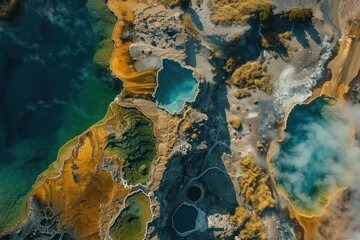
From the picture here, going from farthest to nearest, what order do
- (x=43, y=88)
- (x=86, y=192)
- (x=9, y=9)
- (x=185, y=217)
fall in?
(x=43, y=88)
(x=185, y=217)
(x=9, y=9)
(x=86, y=192)

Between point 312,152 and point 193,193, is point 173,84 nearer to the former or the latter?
→ point 193,193

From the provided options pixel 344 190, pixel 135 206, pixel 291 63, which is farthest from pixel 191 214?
pixel 291 63

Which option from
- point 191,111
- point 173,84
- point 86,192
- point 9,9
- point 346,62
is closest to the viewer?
point 86,192

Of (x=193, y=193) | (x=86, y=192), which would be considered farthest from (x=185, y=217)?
(x=86, y=192)

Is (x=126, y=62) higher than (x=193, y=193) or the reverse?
higher

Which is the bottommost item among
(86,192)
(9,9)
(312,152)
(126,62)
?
(86,192)

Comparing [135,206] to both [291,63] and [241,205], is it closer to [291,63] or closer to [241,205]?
[241,205]

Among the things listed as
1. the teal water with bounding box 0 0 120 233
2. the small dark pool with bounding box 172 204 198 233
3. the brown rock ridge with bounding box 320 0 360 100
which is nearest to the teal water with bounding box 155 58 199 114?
the teal water with bounding box 0 0 120 233

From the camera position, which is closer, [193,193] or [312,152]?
[193,193]

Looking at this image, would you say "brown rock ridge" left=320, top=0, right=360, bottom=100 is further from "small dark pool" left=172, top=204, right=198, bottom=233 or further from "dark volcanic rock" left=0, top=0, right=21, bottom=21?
"dark volcanic rock" left=0, top=0, right=21, bottom=21
